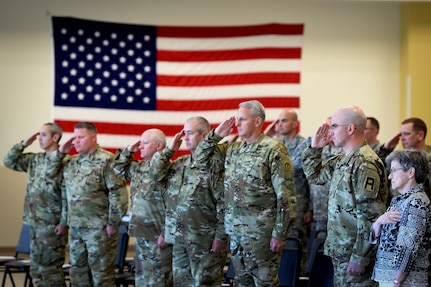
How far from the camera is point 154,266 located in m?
7.22

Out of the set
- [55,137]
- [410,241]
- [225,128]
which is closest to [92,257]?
[55,137]

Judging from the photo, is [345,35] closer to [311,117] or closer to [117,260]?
[311,117]

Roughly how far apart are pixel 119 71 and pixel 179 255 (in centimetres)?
524

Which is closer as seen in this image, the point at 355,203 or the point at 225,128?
the point at 355,203

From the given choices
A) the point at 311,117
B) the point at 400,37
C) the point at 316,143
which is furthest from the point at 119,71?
the point at 316,143

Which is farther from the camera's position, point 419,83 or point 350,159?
point 419,83

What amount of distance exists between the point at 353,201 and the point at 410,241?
86 cm

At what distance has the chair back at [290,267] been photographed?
643 cm

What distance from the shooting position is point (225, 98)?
460 inches

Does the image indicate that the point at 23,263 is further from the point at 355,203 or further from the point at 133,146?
the point at 355,203

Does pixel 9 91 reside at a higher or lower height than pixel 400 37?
lower

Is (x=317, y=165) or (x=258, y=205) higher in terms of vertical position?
(x=317, y=165)

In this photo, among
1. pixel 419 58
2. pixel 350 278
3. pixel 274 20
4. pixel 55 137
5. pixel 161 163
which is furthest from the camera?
pixel 274 20

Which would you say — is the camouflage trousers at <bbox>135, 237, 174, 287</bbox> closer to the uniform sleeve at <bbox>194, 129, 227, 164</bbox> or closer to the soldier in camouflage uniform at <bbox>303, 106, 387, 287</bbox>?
the uniform sleeve at <bbox>194, 129, 227, 164</bbox>
